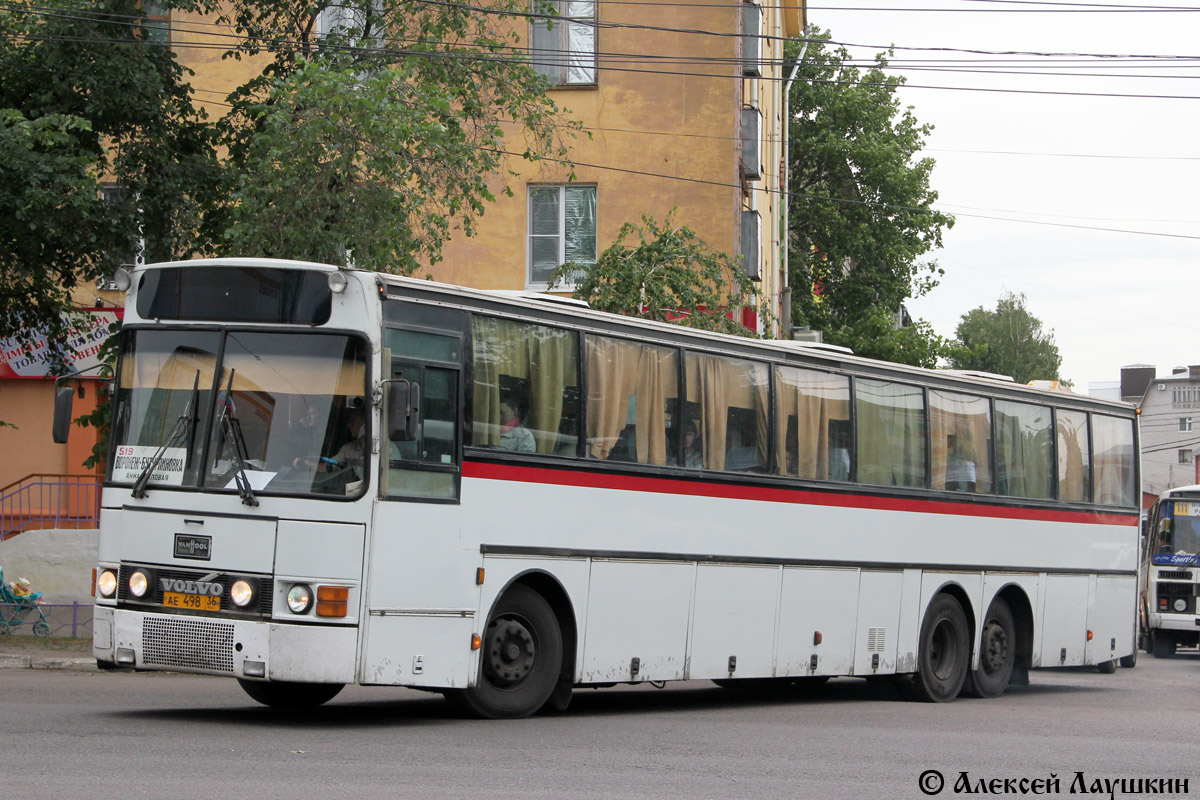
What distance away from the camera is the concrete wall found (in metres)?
21.3

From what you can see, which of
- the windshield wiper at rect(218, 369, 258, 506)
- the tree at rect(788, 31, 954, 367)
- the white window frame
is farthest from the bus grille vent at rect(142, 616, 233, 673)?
the tree at rect(788, 31, 954, 367)

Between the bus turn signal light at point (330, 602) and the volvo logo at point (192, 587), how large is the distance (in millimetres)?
689

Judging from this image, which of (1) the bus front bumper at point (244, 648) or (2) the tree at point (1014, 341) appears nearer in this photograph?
(1) the bus front bumper at point (244, 648)

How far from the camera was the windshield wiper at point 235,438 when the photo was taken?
33.5ft

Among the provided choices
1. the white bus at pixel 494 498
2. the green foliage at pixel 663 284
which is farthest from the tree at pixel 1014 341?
the white bus at pixel 494 498

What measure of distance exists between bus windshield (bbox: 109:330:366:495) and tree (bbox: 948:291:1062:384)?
7988 cm

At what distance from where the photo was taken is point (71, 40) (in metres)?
18.5

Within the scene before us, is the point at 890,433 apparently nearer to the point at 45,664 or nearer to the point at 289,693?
the point at 289,693

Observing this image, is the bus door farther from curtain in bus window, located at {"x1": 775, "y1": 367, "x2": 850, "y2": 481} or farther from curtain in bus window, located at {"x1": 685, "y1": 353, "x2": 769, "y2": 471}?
curtain in bus window, located at {"x1": 775, "y1": 367, "x2": 850, "y2": 481}

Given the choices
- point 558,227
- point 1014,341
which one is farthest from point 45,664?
point 1014,341

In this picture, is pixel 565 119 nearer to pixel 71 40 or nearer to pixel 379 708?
pixel 71 40

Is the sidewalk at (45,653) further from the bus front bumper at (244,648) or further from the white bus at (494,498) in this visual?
the bus front bumper at (244,648)

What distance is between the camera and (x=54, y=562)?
21.4 meters

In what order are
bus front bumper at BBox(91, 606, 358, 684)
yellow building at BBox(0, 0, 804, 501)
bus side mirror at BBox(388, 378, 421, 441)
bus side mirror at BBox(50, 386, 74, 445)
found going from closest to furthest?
bus front bumper at BBox(91, 606, 358, 684) → bus side mirror at BBox(388, 378, 421, 441) → bus side mirror at BBox(50, 386, 74, 445) → yellow building at BBox(0, 0, 804, 501)
